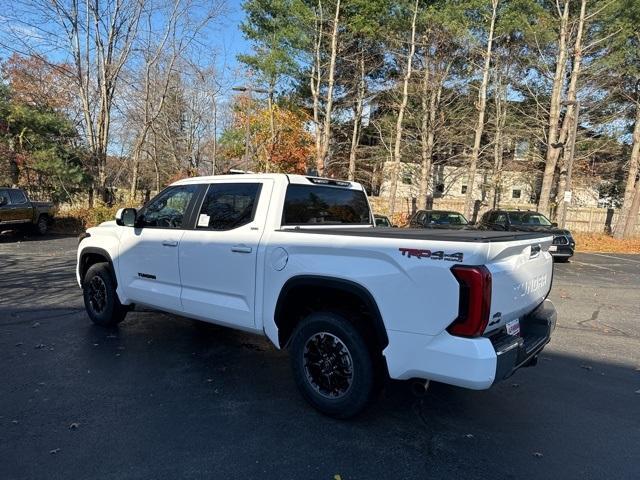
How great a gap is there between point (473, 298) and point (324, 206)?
2204 mm

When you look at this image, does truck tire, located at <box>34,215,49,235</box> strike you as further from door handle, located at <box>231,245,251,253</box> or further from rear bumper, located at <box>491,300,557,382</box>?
rear bumper, located at <box>491,300,557,382</box>

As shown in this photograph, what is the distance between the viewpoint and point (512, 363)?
9.80 feet

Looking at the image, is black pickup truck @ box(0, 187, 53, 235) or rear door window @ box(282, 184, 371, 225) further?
black pickup truck @ box(0, 187, 53, 235)

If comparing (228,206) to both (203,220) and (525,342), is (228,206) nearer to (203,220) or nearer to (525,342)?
(203,220)

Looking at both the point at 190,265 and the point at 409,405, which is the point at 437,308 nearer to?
the point at 409,405

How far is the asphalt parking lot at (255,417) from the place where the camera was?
2.95m

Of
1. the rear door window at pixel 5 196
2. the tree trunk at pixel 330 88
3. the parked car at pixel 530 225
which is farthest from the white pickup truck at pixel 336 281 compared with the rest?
the tree trunk at pixel 330 88

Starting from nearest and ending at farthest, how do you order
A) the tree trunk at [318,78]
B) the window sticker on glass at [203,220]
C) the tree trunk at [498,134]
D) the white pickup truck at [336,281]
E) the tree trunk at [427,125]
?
the white pickup truck at [336,281], the window sticker on glass at [203,220], the tree trunk at [318,78], the tree trunk at [427,125], the tree trunk at [498,134]

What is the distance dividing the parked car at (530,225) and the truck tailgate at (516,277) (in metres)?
12.5

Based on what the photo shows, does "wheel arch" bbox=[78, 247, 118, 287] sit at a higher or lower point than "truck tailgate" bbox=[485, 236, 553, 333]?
lower

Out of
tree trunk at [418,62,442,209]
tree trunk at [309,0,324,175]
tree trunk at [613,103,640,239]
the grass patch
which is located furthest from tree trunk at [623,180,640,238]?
tree trunk at [309,0,324,175]

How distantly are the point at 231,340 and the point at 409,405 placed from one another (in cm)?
245

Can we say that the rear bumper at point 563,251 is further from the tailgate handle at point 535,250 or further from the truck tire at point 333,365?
the truck tire at point 333,365

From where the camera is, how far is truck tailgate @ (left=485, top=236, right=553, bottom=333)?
2.91 meters
